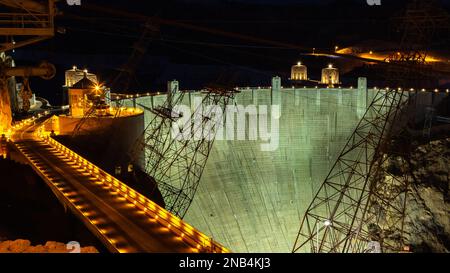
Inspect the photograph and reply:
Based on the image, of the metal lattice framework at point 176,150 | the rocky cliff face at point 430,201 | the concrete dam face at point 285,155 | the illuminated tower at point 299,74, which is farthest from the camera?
the illuminated tower at point 299,74

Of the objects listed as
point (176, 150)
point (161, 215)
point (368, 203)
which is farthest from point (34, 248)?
point (176, 150)

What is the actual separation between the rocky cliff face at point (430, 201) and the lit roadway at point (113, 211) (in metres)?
31.4

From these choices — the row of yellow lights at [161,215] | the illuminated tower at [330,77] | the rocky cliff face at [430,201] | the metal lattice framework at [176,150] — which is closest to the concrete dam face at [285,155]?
the metal lattice framework at [176,150]

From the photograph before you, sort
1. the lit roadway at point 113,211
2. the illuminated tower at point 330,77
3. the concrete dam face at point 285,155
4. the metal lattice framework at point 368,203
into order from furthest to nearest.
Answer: the illuminated tower at point 330,77 → the concrete dam face at point 285,155 → the metal lattice framework at point 368,203 → the lit roadway at point 113,211

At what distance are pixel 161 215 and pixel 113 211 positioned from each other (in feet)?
6.05

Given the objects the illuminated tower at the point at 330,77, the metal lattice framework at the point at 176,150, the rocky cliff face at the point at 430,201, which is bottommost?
the rocky cliff face at the point at 430,201

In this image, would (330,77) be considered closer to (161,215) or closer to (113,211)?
(161,215)

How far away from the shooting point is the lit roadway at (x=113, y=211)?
16969 millimetres

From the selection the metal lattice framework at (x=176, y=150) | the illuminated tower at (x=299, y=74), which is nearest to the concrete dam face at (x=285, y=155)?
the metal lattice framework at (x=176, y=150)

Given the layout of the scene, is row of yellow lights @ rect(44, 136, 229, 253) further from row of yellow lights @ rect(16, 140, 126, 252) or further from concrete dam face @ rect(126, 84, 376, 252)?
concrete dam face @ rect(126, 84, 376, 252)

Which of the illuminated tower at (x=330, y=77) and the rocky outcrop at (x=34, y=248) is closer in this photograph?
the rocky outcrop at (x=34, y=248)

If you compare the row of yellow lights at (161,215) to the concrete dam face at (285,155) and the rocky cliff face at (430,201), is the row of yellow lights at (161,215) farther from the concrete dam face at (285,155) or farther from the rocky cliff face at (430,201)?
the rocky cliff face at (430,201)

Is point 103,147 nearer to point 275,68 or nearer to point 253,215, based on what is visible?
point 253,215

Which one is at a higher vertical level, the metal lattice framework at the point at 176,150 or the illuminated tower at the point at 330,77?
the illuminated tower at the point at 330,77
